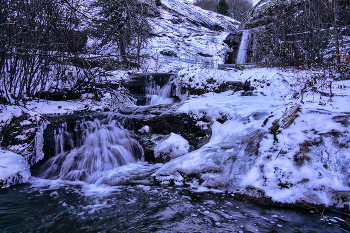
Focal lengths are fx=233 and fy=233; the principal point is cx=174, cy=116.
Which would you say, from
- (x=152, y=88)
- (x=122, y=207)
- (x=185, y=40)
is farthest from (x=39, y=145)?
(x=185, y=40)

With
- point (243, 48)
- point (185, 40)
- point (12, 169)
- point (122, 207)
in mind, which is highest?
point (185, 40)

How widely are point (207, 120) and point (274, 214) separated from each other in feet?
10.0

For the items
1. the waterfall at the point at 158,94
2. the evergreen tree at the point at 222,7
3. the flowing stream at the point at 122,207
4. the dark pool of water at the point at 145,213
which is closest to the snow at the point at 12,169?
the flowing stream at the point at 122,207

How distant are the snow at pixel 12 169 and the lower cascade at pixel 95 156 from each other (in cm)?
32

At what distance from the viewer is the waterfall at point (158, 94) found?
837 cm

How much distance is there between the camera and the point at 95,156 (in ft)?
16.6

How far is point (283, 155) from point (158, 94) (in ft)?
19.1

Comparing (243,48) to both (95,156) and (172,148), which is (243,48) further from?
(95,156)

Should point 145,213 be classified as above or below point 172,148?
below

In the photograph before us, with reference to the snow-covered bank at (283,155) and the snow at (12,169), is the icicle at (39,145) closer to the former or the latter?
the snow at (12,169)

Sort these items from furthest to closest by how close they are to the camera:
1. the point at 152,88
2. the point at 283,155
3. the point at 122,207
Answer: the point at 152,88
the point at 283,155
the point at 122,207

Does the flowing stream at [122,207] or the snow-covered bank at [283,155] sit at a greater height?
the snow-covered bank at [283,155]

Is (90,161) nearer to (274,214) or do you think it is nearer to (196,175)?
(196,175)

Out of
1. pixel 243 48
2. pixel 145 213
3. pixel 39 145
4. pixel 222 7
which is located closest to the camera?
pixel 145 213
